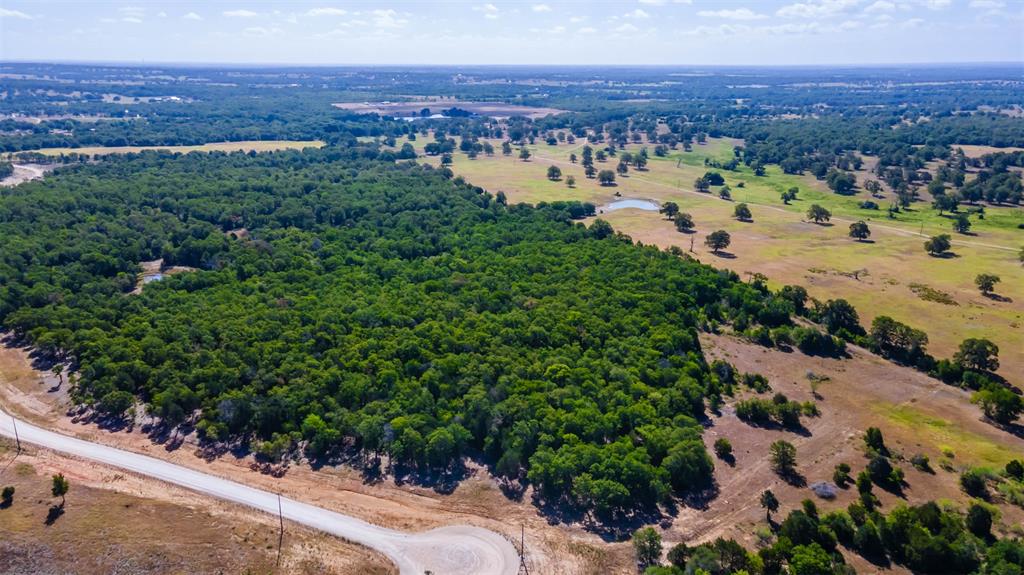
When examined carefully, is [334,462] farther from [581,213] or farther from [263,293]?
[581,213]

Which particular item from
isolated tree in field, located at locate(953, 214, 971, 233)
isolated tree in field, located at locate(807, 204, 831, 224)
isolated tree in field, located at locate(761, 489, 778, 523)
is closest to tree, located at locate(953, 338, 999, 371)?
isolated tree in field, located at locate(761, 489, 778, 523)

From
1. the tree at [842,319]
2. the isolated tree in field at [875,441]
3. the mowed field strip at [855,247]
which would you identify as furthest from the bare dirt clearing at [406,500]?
the mowed field strip at [855,247]

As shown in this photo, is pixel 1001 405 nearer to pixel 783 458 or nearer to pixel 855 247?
pixel 783 458

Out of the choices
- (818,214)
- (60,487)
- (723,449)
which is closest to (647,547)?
(723,449)

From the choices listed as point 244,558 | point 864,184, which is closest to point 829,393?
point 244,558

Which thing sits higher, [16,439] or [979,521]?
[979,521]

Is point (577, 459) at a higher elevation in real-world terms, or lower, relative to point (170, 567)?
higher
